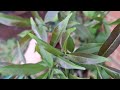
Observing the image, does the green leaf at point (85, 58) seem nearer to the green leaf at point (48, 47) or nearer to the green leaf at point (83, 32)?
the green leaf at point (48, 47)

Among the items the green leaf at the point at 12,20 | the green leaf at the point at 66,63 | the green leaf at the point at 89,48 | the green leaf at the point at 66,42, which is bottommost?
the green leaf at the point at 66,63

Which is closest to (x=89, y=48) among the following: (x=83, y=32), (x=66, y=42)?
(x=66, y=42)

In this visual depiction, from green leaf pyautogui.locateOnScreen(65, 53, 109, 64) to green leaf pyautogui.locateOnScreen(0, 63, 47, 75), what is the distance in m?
0.10

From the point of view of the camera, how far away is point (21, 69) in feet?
2.29

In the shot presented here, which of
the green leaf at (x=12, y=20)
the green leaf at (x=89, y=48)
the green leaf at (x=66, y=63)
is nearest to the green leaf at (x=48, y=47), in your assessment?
the green leaf at (x=66, y=63)

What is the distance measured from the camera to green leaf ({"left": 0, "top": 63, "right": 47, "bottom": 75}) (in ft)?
2.22

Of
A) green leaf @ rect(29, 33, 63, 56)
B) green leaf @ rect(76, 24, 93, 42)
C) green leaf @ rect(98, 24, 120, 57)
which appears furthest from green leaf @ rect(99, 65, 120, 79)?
green leaf @ rect(76, 24, 93, 42)

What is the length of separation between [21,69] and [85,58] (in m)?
0.18

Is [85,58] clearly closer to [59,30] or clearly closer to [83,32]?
[59,30]

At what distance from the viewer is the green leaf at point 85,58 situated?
26.9 inches

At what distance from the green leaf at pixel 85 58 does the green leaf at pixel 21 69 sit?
0.33 ft
